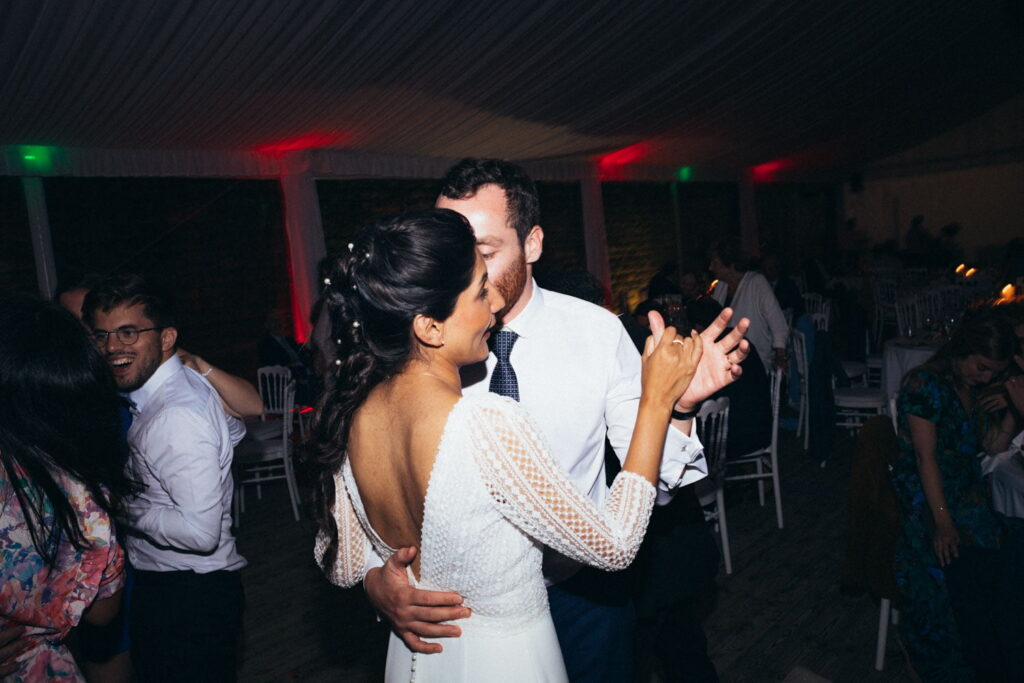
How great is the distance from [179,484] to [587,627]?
40.8 inches

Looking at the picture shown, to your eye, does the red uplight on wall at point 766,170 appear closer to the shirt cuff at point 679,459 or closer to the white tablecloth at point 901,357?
the white tablecloth at point 901,357

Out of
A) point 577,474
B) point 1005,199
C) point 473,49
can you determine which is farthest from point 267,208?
point 1005,199

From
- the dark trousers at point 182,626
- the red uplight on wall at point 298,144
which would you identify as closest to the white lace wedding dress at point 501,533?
the dark trousers at point 182,626

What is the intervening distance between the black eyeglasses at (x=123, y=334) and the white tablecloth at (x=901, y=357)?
436 cm

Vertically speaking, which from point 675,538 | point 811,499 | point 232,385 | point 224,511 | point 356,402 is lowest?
point 811,499

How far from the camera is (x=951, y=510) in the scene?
239 centimetres

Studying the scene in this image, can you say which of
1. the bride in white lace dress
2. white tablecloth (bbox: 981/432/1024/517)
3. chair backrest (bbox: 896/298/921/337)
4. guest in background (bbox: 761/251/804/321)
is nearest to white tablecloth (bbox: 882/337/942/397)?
chair backrest (bbox: 896/298/921/337)

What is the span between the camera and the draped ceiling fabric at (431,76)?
→ 14.2 ft

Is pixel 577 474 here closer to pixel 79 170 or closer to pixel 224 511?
pixel 224 511

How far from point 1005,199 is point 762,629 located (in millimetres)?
14993

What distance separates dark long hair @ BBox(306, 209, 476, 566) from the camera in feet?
3.79

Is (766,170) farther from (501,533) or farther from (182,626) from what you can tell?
(501,533)

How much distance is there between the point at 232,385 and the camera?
Result: 8.48 feet

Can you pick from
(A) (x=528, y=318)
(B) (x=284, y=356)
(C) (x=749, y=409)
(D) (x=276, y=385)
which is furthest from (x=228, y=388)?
(B) (x=284, y=356)
